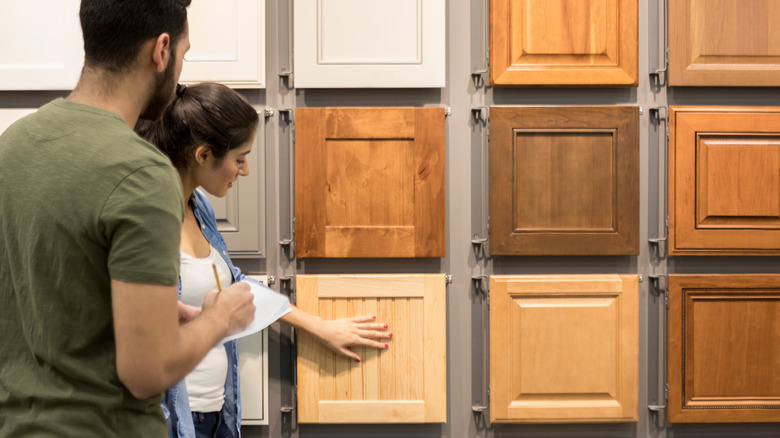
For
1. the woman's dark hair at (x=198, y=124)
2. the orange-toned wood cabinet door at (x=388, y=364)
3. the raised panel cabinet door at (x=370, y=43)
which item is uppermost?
the raised panel cabinet door at (x=370, y=43)

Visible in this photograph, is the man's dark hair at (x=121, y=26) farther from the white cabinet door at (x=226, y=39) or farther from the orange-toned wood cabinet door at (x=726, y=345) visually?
the orange-toned wood cabinet door at (x=726, y=345)

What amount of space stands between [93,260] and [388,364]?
1314 mm

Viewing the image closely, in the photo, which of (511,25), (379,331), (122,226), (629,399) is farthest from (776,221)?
(122,226)

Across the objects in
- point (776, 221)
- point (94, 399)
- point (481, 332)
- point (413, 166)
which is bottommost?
point (481, 332)

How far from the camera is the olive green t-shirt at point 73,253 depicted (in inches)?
29.2

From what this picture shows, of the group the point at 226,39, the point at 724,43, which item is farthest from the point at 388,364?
the point at 724,43

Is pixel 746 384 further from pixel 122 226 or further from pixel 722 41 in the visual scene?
pixel 122 226

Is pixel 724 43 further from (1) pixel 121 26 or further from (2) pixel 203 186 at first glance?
(1) pixel 121 26

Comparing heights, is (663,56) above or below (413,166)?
above

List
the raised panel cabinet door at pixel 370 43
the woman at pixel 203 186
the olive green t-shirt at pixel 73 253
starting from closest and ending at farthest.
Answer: the olive green t-shirt at pixel 73 253, the woman at pixel 203 186, the raised panel cabinet door at pixel 370 43

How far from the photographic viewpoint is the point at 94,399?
0.78m

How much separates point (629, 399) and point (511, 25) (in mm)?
1110

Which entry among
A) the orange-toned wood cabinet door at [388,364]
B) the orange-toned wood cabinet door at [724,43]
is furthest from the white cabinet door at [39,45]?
the orange-toned wood cabinet door at [724,43]

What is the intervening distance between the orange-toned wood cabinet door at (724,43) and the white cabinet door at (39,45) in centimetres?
169
